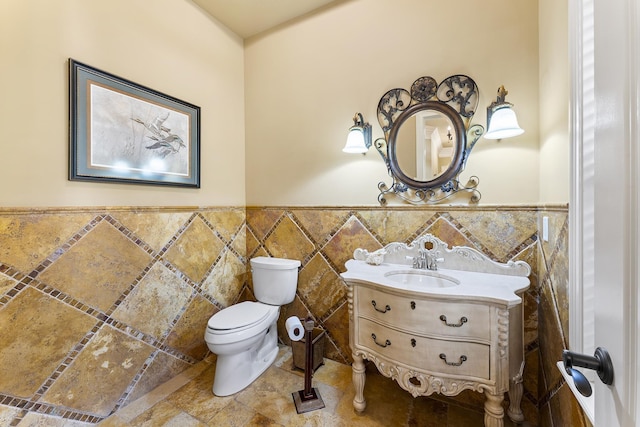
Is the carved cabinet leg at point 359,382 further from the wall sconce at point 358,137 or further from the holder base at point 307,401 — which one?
the wall sconce at point 358,137

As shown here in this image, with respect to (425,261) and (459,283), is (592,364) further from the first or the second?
(425,261)

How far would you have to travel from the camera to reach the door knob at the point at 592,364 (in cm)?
46

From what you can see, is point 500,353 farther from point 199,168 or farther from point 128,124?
point 128,124

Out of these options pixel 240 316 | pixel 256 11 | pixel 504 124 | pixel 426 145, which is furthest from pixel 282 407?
pixel 256 11

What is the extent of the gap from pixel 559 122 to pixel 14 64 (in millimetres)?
2487

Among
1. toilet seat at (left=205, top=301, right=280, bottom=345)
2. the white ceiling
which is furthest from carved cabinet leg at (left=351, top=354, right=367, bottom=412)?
the white ceiling

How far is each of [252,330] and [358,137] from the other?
1.49 meters

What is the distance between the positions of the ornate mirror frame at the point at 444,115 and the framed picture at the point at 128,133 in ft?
4.62

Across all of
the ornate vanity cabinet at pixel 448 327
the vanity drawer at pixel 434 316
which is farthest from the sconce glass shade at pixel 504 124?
the vanity drawer at pixel 434 316

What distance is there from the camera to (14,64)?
1217mm

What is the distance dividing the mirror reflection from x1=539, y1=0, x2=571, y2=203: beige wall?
1.43ft

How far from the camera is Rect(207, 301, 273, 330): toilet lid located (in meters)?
1.70

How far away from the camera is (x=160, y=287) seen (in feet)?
5.80

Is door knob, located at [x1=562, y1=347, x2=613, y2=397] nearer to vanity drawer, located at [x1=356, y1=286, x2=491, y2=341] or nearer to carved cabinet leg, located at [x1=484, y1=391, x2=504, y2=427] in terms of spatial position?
vanity drawer, located at [x1=356, y1=286, x2=491, y2=341]
